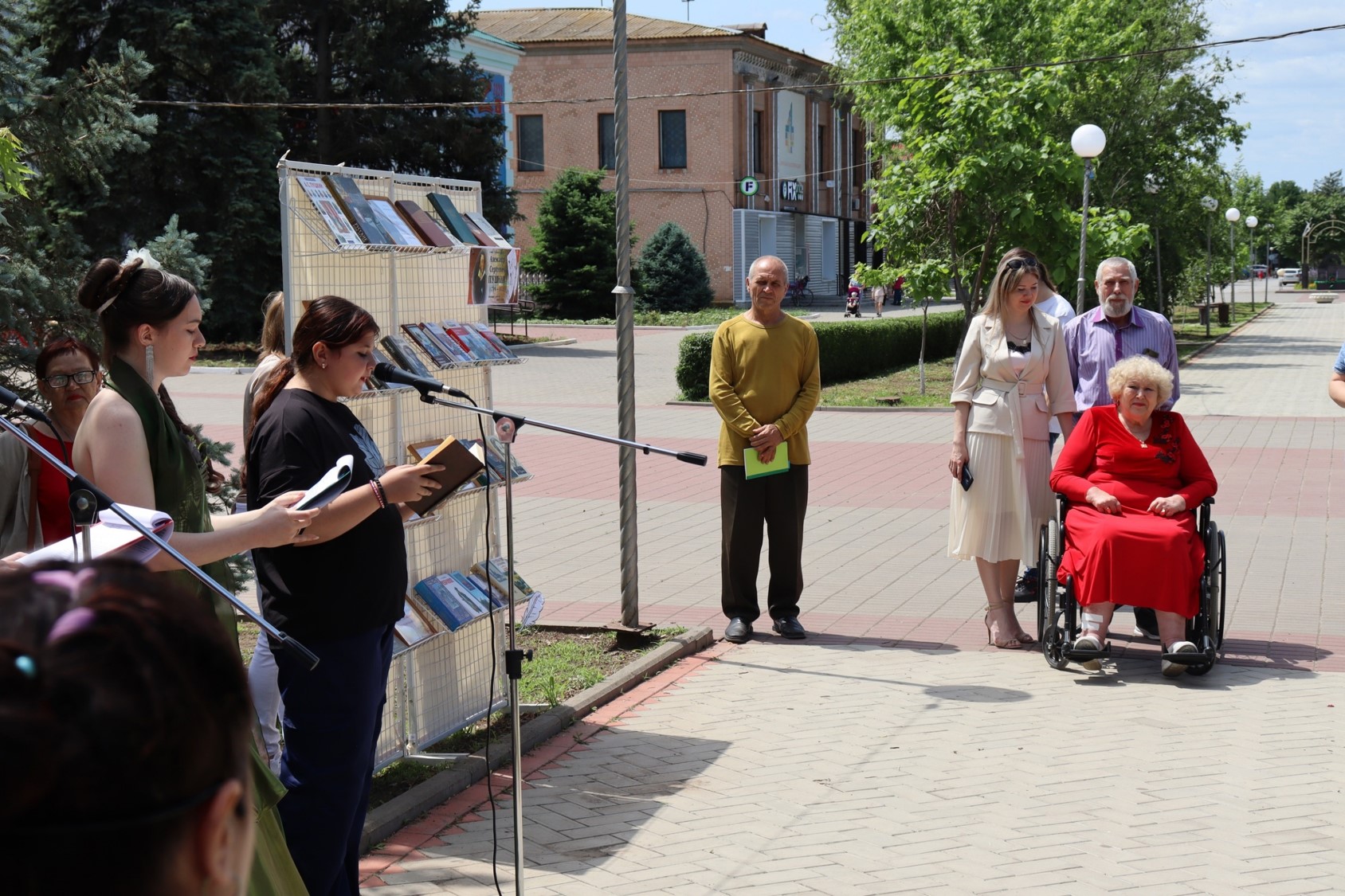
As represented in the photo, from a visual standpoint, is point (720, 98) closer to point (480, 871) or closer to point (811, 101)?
point (811, 101)

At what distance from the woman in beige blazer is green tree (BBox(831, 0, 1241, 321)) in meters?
11.7

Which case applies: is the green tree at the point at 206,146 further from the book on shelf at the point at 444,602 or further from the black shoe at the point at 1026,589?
the book on shelf at the point at 444,602

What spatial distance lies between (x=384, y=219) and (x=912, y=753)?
3.07 meters

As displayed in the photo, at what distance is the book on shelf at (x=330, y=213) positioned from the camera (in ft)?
16.5

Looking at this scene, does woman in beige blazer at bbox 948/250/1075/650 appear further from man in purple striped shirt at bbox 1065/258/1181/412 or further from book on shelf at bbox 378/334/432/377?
book on shelf at bbox 378/334/432/377

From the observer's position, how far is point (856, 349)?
25.7 metres

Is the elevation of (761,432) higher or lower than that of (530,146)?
lower

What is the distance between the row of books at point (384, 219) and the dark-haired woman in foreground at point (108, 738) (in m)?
4.13

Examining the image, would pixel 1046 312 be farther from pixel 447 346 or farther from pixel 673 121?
pixel 673 121

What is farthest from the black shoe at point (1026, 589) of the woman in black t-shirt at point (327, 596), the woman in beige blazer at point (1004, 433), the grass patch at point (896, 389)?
the grass patch at point (896, 389)

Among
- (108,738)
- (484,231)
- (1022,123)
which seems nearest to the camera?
(108,738)

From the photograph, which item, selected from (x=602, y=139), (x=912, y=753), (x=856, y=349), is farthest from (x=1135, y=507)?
(x=602, y=139)

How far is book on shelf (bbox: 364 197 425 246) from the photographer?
Answer: 5352mm

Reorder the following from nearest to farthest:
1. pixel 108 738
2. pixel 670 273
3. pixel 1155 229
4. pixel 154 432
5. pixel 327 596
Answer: pixel 108 738 < pixel 154 432 < pixel 327 596 < pixel 1155 229 < pixel 670 273
